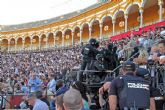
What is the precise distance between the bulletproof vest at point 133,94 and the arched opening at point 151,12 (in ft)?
92.5

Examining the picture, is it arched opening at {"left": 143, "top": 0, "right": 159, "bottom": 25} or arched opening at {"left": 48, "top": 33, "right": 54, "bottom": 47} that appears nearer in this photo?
arched opening at {"left": 143, "top": 0, "right": 159, "bottom": 25}

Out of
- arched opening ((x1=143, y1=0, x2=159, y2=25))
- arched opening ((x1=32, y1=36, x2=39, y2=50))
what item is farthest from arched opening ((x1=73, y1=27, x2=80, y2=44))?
arched opening ((x1=143, y1=0, x2=159, y2=25))

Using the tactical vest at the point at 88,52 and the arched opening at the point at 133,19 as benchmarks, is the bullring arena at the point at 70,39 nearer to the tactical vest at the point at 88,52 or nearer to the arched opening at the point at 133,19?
the arched opening at the point at 133,19

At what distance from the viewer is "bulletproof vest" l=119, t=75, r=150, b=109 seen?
4660 millimetres

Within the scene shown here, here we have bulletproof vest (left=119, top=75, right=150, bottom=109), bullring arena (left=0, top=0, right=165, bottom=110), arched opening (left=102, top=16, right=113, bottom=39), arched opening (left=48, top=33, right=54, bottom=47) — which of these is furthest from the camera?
arched opening (left=48, top=33, right=54, bottom=47)

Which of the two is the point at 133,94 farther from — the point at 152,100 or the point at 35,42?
the point at 35,42

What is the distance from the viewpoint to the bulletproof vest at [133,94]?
183 inches

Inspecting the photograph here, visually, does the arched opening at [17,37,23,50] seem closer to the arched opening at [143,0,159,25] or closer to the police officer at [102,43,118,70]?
the arched opening at [143,0,159,25]

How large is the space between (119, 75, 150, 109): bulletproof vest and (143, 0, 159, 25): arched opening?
2818 centimetres

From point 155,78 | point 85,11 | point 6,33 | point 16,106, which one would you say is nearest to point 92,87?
point 155,78

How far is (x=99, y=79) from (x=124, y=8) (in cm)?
2581

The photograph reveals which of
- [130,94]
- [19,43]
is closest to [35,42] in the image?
[19,43]

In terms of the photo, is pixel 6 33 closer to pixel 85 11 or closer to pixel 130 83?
pixel 85 11

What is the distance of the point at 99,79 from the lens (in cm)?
874
